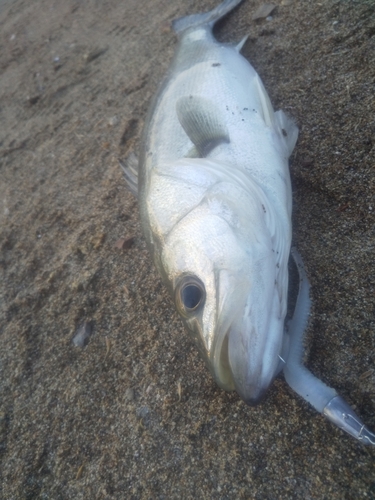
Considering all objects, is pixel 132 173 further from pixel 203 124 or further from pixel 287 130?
pixel 287 130

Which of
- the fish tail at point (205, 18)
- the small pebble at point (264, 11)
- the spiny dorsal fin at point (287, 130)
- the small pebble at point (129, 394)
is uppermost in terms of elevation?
the fish tail at point (205, 18)

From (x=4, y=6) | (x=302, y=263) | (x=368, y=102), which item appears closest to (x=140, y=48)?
(x=368, y=102)

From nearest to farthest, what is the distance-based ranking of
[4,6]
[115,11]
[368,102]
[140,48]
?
[368,102] < [140,48] < [115,11] < [4,6]

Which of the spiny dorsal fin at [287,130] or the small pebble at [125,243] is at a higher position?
the spiny dorsal fin at [287,130]

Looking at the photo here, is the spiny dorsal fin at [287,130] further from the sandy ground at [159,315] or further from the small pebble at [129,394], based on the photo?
the small pebble at [129,394]

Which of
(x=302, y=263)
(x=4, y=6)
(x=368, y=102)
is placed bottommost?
(x=302, y=263)

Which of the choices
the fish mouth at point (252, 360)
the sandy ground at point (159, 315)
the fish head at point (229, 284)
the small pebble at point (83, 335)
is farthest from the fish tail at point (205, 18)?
the fish mouth at point (252, 360)

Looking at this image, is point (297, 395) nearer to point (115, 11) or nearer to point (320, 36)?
point (320, 36)
